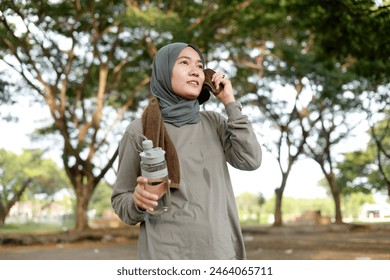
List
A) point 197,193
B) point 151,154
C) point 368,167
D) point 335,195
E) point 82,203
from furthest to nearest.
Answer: point 368,167
point 335,195
point 82,203
point 197,193
point 151,154

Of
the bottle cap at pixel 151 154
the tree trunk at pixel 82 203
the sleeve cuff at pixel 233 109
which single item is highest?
the sleeve cuff at pixel 233 109

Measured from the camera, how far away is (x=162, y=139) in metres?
0.98

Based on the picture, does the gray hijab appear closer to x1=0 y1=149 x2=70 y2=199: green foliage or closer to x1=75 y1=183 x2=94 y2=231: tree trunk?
x1=75 y1=183 x2=94 y2=231: tree trunk

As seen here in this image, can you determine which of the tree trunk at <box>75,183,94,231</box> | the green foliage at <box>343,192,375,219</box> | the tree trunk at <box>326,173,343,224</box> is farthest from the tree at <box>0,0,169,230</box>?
the green foliage at <box>343,192,375,219</box>

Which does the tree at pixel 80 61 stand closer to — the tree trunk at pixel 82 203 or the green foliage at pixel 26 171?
the tree trunk at pixel 82 203

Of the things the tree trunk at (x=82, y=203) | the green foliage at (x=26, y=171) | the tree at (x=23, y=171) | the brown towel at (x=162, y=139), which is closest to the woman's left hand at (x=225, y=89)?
the brown towel at (x=162, y=139)

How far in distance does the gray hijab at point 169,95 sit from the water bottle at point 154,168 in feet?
0.58

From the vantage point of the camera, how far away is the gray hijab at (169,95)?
1066 mm

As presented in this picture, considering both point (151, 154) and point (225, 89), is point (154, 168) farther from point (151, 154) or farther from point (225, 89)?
point (225, 89)

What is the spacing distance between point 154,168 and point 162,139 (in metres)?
0.10

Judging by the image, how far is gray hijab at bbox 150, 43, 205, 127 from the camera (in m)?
1.07

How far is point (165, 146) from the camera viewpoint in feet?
3.23

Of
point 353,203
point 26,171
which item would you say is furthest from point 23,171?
point 353,203
